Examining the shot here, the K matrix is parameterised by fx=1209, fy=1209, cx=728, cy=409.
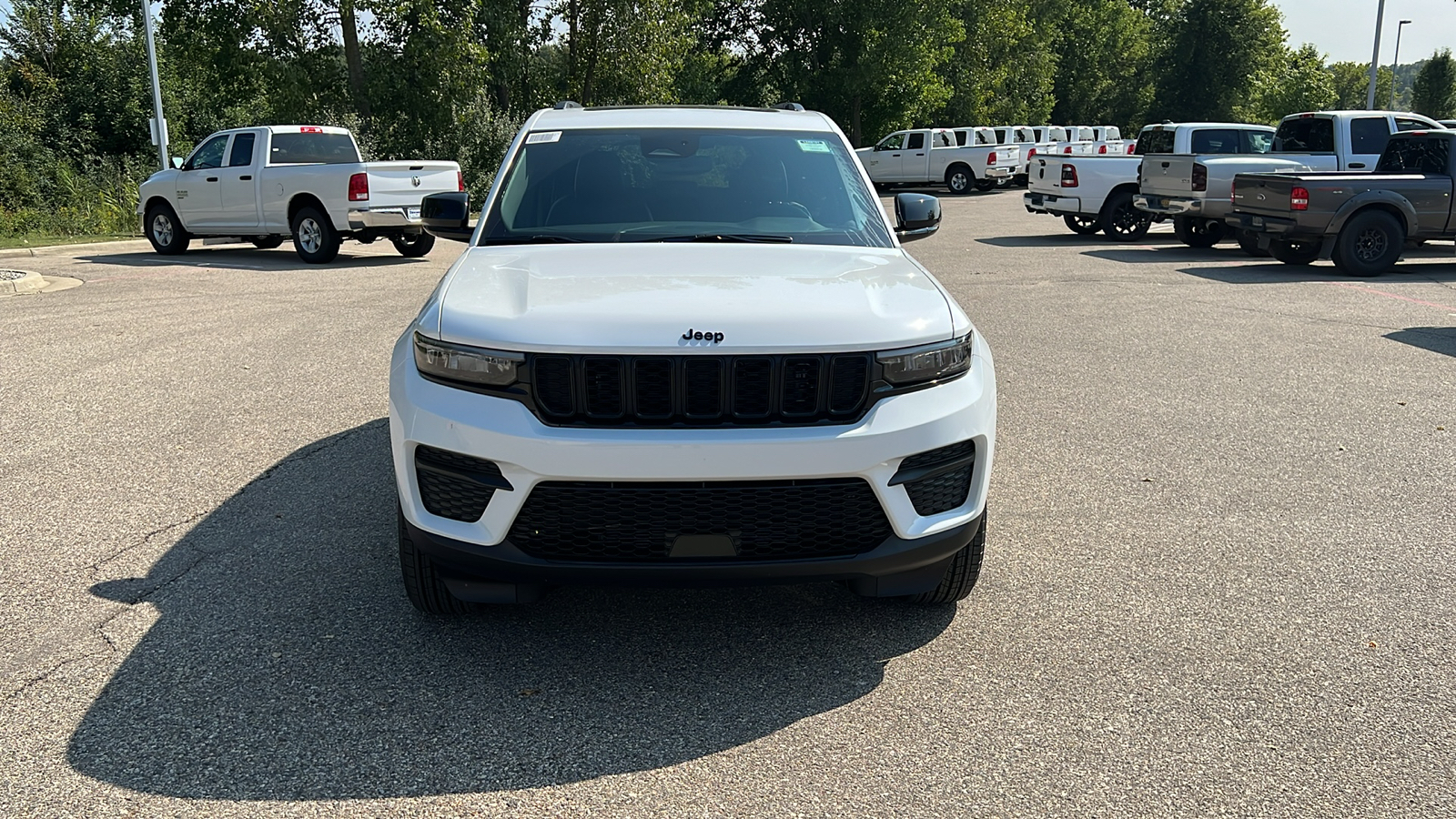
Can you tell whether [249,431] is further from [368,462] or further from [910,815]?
[910,815]

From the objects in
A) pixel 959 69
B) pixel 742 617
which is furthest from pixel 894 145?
pixel 742 617

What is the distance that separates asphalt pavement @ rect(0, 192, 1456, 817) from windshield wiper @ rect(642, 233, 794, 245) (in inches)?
52.5

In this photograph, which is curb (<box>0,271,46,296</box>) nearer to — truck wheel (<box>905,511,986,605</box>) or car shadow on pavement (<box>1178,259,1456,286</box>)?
truck wheel (<box>905,511,986,605</box>)

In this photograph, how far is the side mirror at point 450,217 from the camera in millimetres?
5362

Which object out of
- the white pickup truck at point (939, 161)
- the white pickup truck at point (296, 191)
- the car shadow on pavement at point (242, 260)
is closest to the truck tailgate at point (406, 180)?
the white pickup truck at point (296, 191)

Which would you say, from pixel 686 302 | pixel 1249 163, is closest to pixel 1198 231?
pixel 1249 163

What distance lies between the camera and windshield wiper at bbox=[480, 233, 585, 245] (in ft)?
15.5

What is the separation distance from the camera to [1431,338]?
34.1ft

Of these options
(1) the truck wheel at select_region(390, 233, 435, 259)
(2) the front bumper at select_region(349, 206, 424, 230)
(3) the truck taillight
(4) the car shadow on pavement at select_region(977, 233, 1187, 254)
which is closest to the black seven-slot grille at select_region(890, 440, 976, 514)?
(2) the front bumper at select_region(349, 206, 424, 230)

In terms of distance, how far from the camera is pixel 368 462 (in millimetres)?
6188

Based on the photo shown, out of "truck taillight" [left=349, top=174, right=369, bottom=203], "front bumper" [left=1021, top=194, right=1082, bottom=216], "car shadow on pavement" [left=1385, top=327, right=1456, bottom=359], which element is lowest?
"car shadow on pavement" [left=1385, top=327, right=1456, bottom=359]

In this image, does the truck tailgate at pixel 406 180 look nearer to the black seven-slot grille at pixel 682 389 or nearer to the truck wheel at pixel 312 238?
the truck wheel at pixel 312 238

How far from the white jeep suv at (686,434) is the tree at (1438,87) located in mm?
96946

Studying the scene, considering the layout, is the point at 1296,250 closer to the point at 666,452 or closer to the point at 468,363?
the point at 666,452
